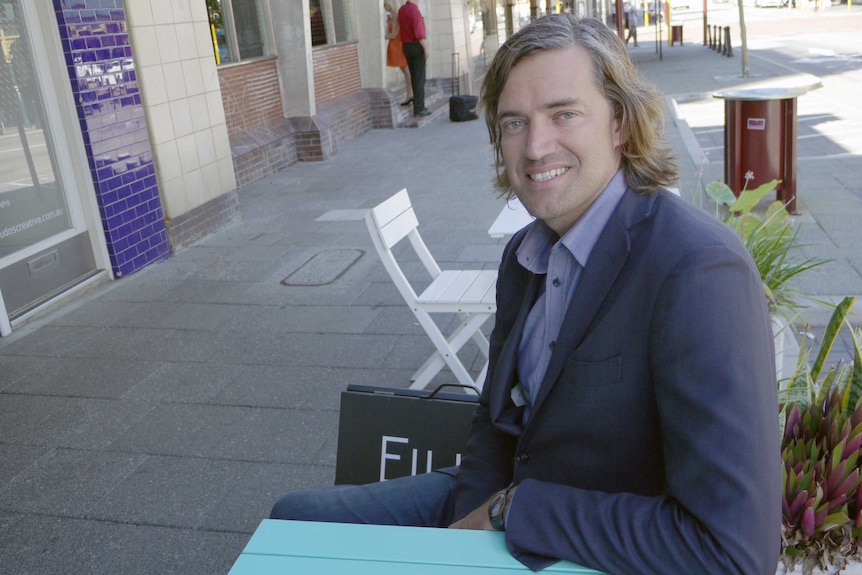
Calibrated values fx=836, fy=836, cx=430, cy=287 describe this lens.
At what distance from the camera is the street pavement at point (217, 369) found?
3.39 m

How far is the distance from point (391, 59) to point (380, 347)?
34.4 feet

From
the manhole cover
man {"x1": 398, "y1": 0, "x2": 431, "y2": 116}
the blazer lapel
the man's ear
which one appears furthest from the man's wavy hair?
man {"x1": 398, "y1": 0, "x2": 431, "y2": 116}

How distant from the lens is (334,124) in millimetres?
12594

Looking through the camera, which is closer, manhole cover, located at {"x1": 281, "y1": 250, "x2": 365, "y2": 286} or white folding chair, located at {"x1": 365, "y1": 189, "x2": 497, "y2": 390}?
white folding chair, located at {"x1": 365, "y1": 189, "x2": 497, "y2": 390}

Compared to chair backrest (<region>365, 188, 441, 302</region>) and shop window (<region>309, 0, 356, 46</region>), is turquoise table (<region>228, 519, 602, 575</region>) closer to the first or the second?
chair backrest (<region>365, 188, 441, 302</region>)

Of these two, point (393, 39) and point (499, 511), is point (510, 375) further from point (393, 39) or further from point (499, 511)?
point (393, 39)

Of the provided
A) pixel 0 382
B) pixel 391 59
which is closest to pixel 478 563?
pixel 0 382

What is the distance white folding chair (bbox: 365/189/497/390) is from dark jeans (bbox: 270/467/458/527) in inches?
69.9

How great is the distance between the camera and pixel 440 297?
4.02m

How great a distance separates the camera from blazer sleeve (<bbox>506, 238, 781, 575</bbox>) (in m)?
1.44

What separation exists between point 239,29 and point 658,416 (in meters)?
10.2

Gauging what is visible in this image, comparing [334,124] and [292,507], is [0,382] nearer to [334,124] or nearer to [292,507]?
[292,507]

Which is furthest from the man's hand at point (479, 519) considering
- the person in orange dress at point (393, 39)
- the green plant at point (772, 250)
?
the person in orange dress at point (393, 39)

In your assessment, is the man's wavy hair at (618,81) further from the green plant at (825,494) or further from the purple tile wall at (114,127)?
the purple tile wall at (114,127)
